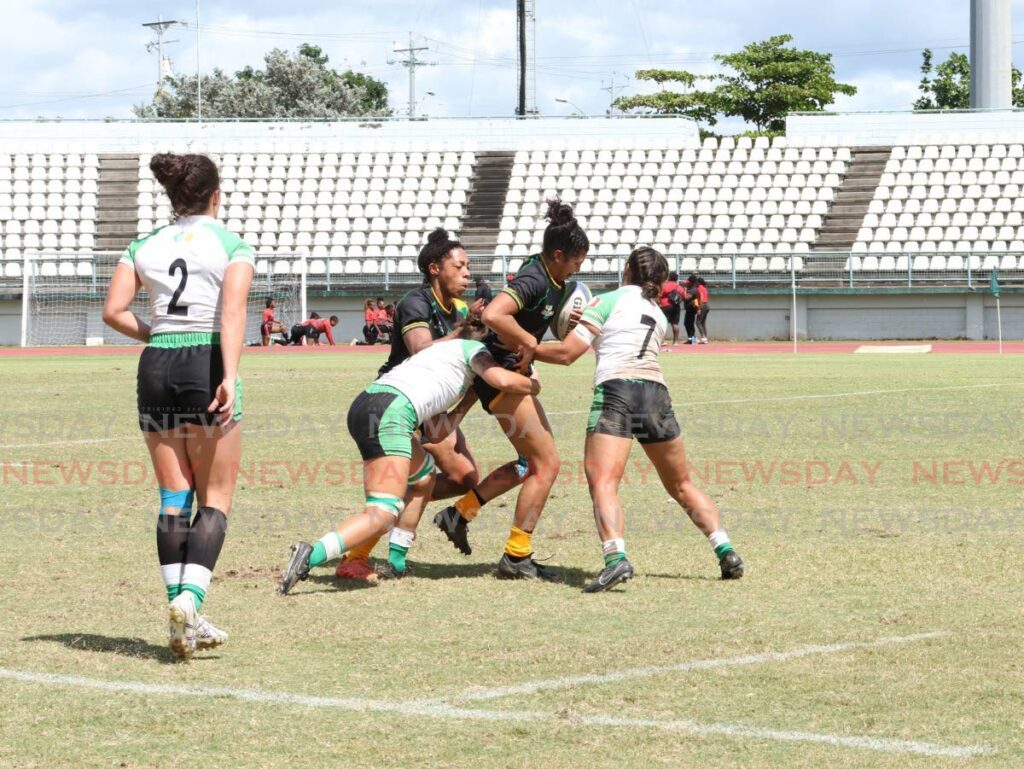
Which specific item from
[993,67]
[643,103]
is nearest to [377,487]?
[993,67]

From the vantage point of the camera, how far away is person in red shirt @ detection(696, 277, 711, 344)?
40.5 m

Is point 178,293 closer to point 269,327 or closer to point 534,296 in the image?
point 534,296

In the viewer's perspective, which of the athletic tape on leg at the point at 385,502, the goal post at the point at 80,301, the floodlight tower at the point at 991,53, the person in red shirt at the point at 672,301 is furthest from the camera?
the floodlight tower at the point at 991,53

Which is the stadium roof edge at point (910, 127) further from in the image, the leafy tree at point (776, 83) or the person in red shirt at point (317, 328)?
Answer: the leafy tree at point (776, 83)

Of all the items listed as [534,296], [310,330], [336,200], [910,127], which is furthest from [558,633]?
[910,127]

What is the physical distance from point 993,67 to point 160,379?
48326 mm

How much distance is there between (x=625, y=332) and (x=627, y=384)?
270 mm

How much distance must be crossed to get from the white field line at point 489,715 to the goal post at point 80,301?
1463 inches

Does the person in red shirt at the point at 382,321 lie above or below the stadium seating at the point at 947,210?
below

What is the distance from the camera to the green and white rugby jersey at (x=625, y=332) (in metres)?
7.98

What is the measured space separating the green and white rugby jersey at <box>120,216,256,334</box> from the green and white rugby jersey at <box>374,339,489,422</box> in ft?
5.54

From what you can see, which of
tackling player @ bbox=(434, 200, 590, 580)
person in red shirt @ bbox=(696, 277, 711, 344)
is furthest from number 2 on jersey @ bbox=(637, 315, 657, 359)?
person in red shirt @ bbox=(696, 277, 711, 344)

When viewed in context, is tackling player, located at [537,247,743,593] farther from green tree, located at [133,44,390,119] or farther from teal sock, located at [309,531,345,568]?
green tree, located at [133,44,390,119]

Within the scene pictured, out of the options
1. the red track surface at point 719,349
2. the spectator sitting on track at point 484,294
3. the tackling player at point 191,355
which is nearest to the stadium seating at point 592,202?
the red track surface at point 719,349
